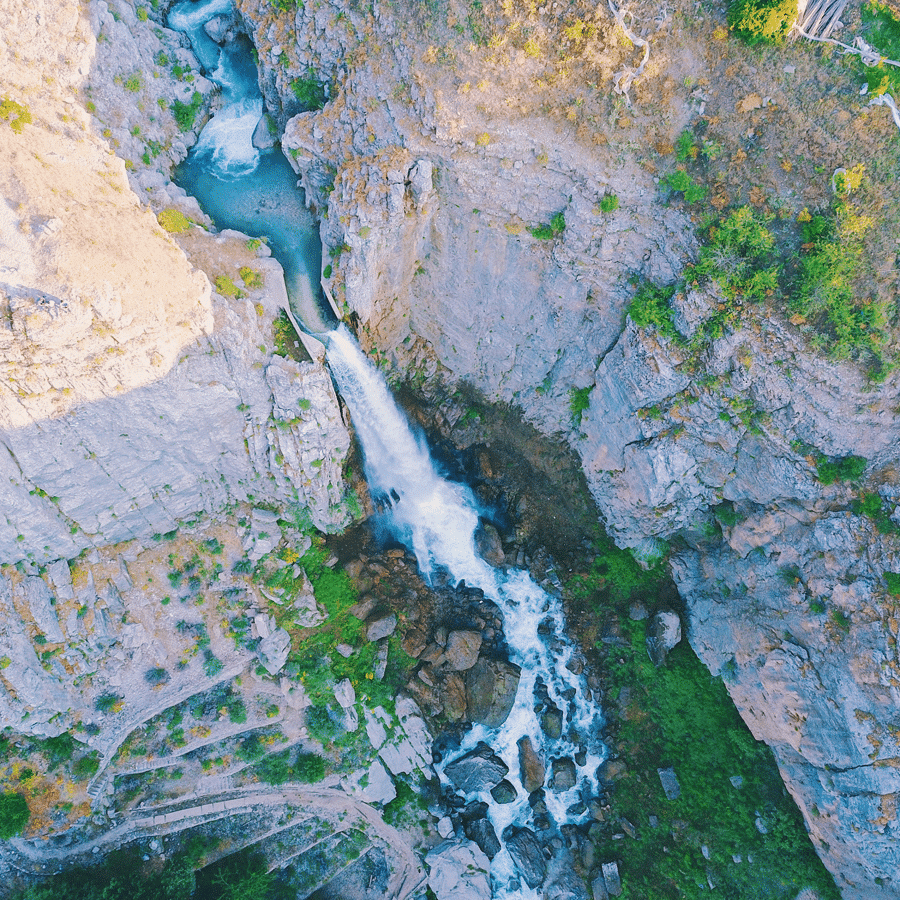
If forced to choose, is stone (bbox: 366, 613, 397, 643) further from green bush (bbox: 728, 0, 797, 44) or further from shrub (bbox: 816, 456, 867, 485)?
green bush (bbox: 728, 0, 797, 44)

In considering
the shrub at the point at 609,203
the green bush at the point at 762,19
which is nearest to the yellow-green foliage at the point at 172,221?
the shrub at the point at 609,203

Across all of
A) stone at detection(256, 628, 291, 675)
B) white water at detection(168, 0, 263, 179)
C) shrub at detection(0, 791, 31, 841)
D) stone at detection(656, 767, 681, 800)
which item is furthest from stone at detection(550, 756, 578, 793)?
white water at detection(168, 0, 263, 179)

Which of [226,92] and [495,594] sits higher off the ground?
[226,92]

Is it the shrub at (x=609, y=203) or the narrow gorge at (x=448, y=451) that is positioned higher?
the shrub at (x=609, y=203)

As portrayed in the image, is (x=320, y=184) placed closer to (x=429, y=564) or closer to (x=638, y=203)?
(x=638, y=203)

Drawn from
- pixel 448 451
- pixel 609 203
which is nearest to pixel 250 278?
pixel 448 451

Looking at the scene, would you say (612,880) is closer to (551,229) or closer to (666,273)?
(666,273)

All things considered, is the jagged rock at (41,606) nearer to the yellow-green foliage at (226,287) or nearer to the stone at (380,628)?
the stone at (380,628)
